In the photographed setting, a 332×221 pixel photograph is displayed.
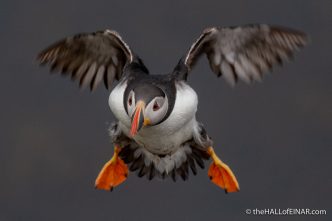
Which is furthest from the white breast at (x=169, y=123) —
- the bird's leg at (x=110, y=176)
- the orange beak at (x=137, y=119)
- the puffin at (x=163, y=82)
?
the bird's leg at (x=110, y=176)

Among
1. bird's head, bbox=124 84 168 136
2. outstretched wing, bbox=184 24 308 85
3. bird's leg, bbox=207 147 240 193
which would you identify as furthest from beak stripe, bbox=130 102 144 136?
bird's leg, bbox=207 147 240 193

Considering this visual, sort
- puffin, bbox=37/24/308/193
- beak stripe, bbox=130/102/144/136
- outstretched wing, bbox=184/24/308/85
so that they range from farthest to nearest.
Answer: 1. outstretched wing, bbox=184/24/308/85
2. puffin, bbox=37/24/308/193
3. beak stripe, bbox=130/102/144/136

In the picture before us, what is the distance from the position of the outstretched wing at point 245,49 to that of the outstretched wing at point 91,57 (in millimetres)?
656

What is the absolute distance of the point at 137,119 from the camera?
6.61 m

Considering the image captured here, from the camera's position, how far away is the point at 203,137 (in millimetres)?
7598

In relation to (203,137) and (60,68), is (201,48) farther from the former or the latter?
(60,68)

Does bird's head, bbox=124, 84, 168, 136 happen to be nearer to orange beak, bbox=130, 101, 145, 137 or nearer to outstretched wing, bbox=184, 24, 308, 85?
orange beak, bbox=130, 101, 145, 137

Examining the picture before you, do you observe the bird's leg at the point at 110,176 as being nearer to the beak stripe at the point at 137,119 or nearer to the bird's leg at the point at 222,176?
the bird's leg at the point at 222,176

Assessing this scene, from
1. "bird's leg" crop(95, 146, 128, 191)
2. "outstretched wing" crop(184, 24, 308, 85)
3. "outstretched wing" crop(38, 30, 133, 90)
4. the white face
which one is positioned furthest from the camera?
"bird's leg" crop(95, 146, 128, 191)

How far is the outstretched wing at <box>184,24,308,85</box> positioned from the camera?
288 inches

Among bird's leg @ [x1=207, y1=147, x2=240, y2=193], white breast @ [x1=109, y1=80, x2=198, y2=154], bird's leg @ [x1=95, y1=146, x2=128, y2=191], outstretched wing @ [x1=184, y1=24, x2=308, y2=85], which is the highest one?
outstretched wing @ [x1=184, y1=24, x2=308, y2=85]

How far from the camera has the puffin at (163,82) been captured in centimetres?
696

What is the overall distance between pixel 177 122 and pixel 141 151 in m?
0.86

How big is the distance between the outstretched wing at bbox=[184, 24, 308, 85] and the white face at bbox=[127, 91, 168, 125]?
31.1 inches
